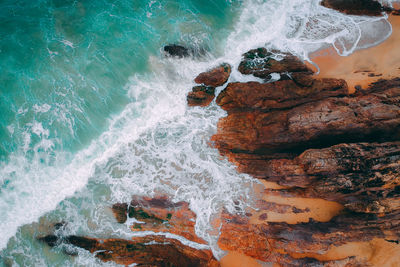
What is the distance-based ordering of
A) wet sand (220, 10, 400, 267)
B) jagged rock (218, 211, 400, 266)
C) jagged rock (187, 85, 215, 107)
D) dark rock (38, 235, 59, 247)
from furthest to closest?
jagged rock (187, 85, 215, 107)
dark rock (38, 235, 59, 247)
wet sand (220, 10, 400, 267)
jagged rock (218, 211, 400, 266)

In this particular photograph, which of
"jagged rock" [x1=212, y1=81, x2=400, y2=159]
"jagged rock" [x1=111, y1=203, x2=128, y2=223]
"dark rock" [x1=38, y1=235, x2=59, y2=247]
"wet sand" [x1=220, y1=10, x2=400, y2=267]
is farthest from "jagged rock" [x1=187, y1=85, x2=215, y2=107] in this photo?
"dark rock" [x1=38, y1=235, x2=59, y2=247]

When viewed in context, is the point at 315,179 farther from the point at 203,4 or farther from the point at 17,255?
the point at 17,255

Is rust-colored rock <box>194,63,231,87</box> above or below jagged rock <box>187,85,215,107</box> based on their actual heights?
above

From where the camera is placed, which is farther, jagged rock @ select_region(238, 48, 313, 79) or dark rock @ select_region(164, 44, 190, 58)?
dark rock @ select_region(164, 44, 190, 58)

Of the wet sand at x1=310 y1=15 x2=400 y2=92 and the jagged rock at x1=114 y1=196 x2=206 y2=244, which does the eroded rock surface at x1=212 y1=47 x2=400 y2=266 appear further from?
the jagged rock at x1=114 y1=196 x2=206 y2=244

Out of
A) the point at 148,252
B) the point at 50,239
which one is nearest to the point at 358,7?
the point at 148,252

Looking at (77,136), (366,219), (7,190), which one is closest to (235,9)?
(77,136)

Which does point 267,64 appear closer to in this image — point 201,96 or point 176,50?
point 201,96

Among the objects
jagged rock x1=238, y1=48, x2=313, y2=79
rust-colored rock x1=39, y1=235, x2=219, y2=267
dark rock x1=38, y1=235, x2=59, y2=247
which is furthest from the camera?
jagged rock x1=238, y1=48, x2=313, y2=79
